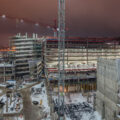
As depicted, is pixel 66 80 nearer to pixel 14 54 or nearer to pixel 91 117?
pixel 91 117

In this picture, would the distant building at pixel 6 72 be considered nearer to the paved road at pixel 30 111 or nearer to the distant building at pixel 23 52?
the distant building at pixel 23 52

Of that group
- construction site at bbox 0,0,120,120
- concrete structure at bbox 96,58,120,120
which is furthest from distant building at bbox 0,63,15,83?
concrete structure at bbox 96,58,120,120

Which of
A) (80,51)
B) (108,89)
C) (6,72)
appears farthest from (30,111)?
(80,51)

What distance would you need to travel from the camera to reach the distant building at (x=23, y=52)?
56.2 meters

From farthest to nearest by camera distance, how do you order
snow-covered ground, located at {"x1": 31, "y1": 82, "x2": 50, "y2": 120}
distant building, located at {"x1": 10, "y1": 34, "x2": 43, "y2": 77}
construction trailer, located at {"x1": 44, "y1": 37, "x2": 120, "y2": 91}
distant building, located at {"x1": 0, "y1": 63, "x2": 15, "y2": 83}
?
distant building, located at {"x1": 10, "y1": 34, "x2": 43, "y2": 77} → construction trailer, located at {"x1": 44, "y1": 37, "x2": 120, "y2": 91} → distant building, located at {"x1": 0, "y1": 63, "x2": 15, "y2": 83} → snow-covered ground, located at {"x1": 31, "y1": 82, "x2": 50, "y2": 120}

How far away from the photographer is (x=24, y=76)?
177ft

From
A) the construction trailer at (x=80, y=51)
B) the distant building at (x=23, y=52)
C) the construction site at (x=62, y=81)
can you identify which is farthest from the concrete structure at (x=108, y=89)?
the distant building at (x=23, y=52)

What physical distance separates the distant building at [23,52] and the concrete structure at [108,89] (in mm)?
40765

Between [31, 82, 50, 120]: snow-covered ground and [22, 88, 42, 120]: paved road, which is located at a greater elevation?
[31, 82, 50, 120]: snow-covered ground

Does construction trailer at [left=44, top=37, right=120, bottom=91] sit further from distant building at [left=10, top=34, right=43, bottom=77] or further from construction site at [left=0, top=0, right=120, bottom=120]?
distant building at [left=10, top=34, right=43, bottom=77]

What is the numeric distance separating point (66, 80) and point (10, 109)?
19.5 meters

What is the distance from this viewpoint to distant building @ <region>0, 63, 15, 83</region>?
48528 millimetres

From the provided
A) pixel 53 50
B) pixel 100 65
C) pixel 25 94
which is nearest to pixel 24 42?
pixel 53 50

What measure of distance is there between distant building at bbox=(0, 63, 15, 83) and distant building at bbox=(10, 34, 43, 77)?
182 inches
